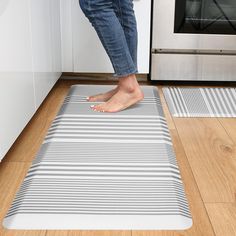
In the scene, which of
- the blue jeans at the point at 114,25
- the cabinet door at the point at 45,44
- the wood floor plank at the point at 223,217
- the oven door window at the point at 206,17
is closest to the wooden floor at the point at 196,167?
the wood floor plank at the point at 223,217

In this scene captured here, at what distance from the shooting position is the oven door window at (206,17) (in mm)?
2000

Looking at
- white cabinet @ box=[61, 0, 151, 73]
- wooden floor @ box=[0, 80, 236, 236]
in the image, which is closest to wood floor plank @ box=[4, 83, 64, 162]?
wooden floor @ box=[0, 80, 236, 236]

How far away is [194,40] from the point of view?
204 cm

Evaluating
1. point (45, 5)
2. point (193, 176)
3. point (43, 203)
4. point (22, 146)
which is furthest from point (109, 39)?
point (43, 203)

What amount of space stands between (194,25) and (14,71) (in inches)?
42.2

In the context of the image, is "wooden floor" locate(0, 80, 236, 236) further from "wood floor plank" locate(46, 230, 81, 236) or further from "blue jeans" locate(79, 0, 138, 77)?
"blue jeans" locate(79, 0, 138, 77)

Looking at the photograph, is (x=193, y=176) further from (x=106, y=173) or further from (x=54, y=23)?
(x=54, y=23)

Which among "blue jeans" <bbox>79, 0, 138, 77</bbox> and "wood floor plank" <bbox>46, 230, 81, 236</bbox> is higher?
"blue jeans" <bbox>79, 0, 138, 77</bbox>

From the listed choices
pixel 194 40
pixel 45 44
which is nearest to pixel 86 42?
pixel 45 44

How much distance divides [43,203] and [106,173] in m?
0.21

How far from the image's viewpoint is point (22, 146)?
1340 mm

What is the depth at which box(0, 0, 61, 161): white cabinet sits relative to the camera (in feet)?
3.80

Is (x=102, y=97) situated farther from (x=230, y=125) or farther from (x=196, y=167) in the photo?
(x=196, y=167)

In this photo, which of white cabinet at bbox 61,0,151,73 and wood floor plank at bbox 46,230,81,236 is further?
white cabinet at bbox 61,0,151,73
